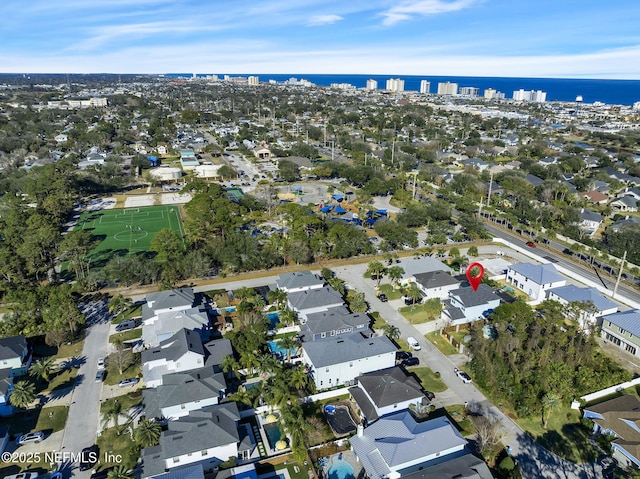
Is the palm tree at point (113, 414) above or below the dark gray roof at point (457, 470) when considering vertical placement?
below

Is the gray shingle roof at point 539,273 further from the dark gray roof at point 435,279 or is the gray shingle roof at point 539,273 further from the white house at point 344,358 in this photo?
the white house at point 344,358

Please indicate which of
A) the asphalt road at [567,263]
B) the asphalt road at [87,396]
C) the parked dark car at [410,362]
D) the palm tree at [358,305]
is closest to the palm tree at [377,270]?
the palm tree at [358,305]

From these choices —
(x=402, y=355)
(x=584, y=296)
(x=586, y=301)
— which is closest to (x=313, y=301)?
(x=402, y=355)

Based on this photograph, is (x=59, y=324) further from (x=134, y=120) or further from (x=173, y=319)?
A: (x=134, y=120)

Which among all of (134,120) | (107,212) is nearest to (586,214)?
(107,212)

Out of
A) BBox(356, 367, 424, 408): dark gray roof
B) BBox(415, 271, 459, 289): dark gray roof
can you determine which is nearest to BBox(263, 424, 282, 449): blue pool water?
BBox(356, 367, 424, 408): dark gray roof

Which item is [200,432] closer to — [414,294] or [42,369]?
[42,369]
